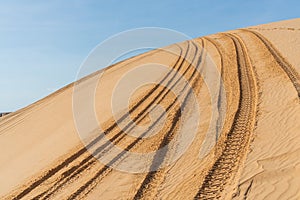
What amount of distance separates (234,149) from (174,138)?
1.77 m

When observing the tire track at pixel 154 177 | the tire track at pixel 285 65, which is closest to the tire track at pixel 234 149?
the tire track at pixel 154 177

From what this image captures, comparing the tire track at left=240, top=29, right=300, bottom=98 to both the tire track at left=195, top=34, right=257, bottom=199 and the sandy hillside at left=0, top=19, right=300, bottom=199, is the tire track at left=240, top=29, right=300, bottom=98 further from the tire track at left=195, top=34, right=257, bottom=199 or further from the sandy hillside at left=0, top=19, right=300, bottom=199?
the tire track at left=195, top=34, right=257, bottom=199

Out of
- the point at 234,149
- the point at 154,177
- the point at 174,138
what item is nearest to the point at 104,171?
the point at 154,177

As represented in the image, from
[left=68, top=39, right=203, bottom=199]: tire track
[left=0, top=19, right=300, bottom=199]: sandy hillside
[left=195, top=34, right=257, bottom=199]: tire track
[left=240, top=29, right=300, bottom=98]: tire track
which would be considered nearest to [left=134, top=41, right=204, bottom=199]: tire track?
[left=0, top=19, right=300, bottom=199]: sandy hillside

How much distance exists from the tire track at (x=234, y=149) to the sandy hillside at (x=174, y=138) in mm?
20

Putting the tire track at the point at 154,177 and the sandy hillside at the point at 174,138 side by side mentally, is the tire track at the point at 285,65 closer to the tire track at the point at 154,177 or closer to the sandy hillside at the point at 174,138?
the sandy hillside at the point at 174,138

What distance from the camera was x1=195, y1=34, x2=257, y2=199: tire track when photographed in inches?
250

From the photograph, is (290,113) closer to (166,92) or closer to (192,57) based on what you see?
(166,92)

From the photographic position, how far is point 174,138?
29.4 ft

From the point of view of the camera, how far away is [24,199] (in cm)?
756

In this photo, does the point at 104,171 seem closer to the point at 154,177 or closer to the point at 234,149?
the point at 154,177

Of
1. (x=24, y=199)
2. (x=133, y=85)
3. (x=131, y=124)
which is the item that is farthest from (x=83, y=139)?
(x=133, y=85)

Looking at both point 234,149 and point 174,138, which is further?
point 174,138

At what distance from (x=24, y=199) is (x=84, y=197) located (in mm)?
1454
